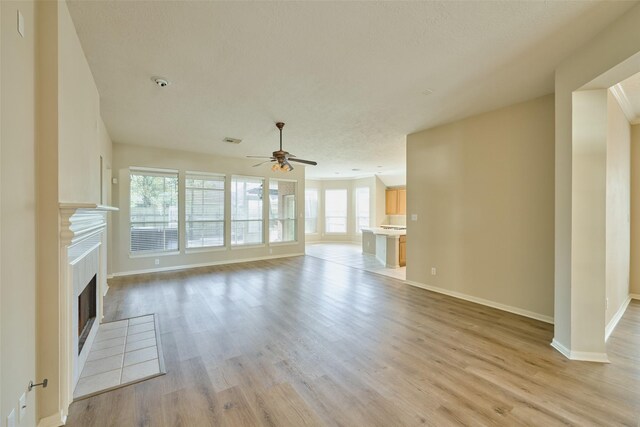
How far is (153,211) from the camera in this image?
599 centimetres

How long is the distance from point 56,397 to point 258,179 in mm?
6093

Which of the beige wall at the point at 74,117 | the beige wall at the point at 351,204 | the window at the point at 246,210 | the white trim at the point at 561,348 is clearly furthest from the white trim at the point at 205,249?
the white trim at the point at 561,348

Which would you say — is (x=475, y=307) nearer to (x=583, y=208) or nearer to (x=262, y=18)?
(x=583, y=208)

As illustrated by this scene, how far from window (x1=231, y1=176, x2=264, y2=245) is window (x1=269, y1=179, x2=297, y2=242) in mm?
351

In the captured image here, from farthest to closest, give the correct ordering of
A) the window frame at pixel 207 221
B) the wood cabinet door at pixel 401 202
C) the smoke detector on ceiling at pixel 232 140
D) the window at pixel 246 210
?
the wood cabinet door at pixel 401 202
the window at pixel 246 210
the window frame at pixel 207 221
the smoke detector on ceiling at pixel 232 140

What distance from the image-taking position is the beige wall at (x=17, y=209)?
1259 millimetres

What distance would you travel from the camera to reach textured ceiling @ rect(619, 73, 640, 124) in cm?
292

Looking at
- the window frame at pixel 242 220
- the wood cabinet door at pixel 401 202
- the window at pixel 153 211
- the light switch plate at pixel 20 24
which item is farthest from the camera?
the wood cabinet door at pixel 401 202

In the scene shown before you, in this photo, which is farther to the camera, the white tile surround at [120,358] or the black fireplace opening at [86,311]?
the black fireplace opening at [86,311]

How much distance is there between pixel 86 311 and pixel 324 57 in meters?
3.34

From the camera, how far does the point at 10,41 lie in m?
1.30

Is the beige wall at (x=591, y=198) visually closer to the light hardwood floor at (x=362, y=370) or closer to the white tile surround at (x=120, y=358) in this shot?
the light hardwood floor at (x=362, y=370)

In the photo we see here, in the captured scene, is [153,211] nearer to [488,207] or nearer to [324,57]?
[324,57]

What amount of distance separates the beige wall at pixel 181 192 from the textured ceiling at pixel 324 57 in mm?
1465
